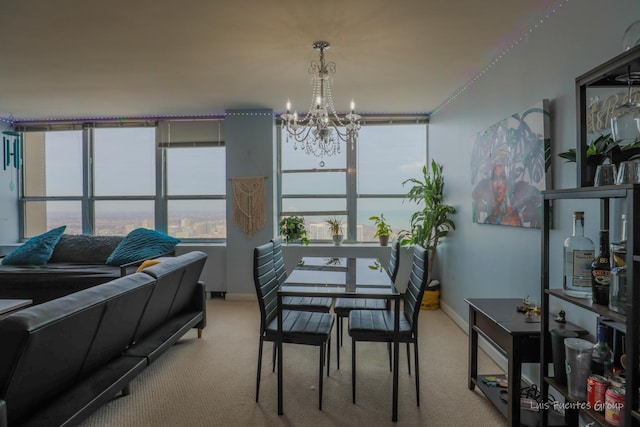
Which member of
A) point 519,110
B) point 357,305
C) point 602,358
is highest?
point 519,110

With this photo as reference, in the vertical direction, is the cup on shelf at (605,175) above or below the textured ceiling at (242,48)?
below

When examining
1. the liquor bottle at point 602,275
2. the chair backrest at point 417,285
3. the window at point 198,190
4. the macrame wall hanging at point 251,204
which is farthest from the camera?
the window at point 198,190

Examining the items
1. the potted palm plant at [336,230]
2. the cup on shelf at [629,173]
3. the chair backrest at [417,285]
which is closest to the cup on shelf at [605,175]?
the cup on shelf at [629,173]

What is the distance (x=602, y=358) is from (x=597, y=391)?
0.14 metres

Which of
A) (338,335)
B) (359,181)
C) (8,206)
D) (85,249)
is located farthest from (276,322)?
(8,206)

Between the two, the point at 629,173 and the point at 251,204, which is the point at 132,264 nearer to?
the point at 251,204

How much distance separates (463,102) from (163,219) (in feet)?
14.4

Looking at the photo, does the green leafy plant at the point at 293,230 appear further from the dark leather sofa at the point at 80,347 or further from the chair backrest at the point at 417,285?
the chair backrest at the point at 417,285

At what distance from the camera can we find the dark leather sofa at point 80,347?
1.43 metres

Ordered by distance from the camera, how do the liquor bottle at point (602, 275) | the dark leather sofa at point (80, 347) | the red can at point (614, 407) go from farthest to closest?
the dark leather sofa at point (80, 347)
the liquor bottle at point (602, 275)
the red can at point (614, 407)

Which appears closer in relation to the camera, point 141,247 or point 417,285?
point 417,285

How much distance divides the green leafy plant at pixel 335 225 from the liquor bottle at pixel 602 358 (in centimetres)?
366

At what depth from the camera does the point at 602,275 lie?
134cm

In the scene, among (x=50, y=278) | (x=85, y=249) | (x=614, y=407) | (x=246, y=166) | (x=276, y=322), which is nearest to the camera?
(x=614, y=407)
